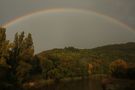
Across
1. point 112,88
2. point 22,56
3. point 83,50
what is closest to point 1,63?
point 22,56

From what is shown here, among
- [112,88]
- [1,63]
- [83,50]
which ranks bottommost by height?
[112,88]

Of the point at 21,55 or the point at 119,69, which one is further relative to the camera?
the point at 119,69

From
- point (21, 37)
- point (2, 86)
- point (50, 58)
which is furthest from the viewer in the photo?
point (50, 58)

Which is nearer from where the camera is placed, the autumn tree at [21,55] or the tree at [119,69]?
the autumn tree at [21,55]

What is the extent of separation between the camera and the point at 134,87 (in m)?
44.1

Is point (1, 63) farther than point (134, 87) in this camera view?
Yes

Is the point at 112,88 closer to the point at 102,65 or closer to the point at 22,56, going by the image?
the point at 22,56

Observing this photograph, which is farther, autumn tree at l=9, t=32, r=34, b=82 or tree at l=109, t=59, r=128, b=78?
tree at l=109, t=59, r=128, b=78

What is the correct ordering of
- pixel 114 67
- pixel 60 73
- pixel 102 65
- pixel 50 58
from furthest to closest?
pixel 102 65 < pixel 60 73 < pixel 50 58 < pixel 114 67

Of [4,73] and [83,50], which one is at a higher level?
[83,50]

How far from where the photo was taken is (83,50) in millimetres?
179500

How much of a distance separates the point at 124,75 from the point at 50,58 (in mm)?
25606

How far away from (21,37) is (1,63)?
1226 cm

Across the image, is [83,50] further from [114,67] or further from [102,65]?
[114,67]
